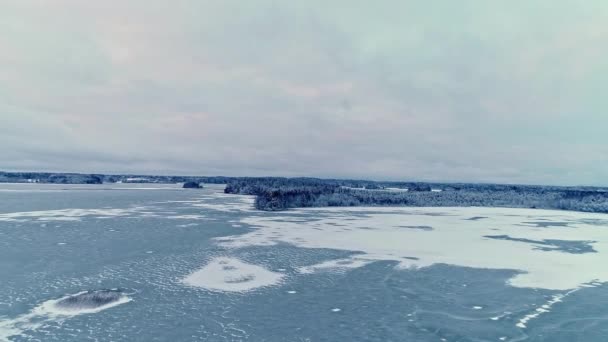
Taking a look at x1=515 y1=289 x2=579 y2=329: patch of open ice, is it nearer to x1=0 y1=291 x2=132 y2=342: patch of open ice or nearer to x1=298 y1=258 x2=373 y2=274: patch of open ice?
x1=298 y1=258 x2=373 y2=274: patch of open ice

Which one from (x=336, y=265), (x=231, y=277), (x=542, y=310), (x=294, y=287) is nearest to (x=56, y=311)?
(x=231, y=277)

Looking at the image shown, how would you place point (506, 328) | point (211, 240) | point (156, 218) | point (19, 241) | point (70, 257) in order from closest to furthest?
point (506, 328)
point (70, 257)
point (19, 241)
point (211, 240)
point (156, 218)

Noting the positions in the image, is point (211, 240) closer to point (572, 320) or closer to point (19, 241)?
point (19, 241)

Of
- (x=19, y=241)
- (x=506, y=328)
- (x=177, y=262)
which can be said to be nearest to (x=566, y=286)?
(x=506, y=328)

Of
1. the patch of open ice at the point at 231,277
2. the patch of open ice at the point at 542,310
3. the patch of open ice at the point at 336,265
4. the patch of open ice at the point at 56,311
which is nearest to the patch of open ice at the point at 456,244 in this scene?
the patch of open ice at the point at 336,265

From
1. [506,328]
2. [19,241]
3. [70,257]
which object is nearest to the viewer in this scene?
[506,328]

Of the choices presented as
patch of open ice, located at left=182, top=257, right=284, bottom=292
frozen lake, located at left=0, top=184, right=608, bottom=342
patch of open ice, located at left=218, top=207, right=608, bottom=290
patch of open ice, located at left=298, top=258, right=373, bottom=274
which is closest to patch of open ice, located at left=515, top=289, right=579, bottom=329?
frozen lake, located at left=0, top=184, right=608, bottom=342
